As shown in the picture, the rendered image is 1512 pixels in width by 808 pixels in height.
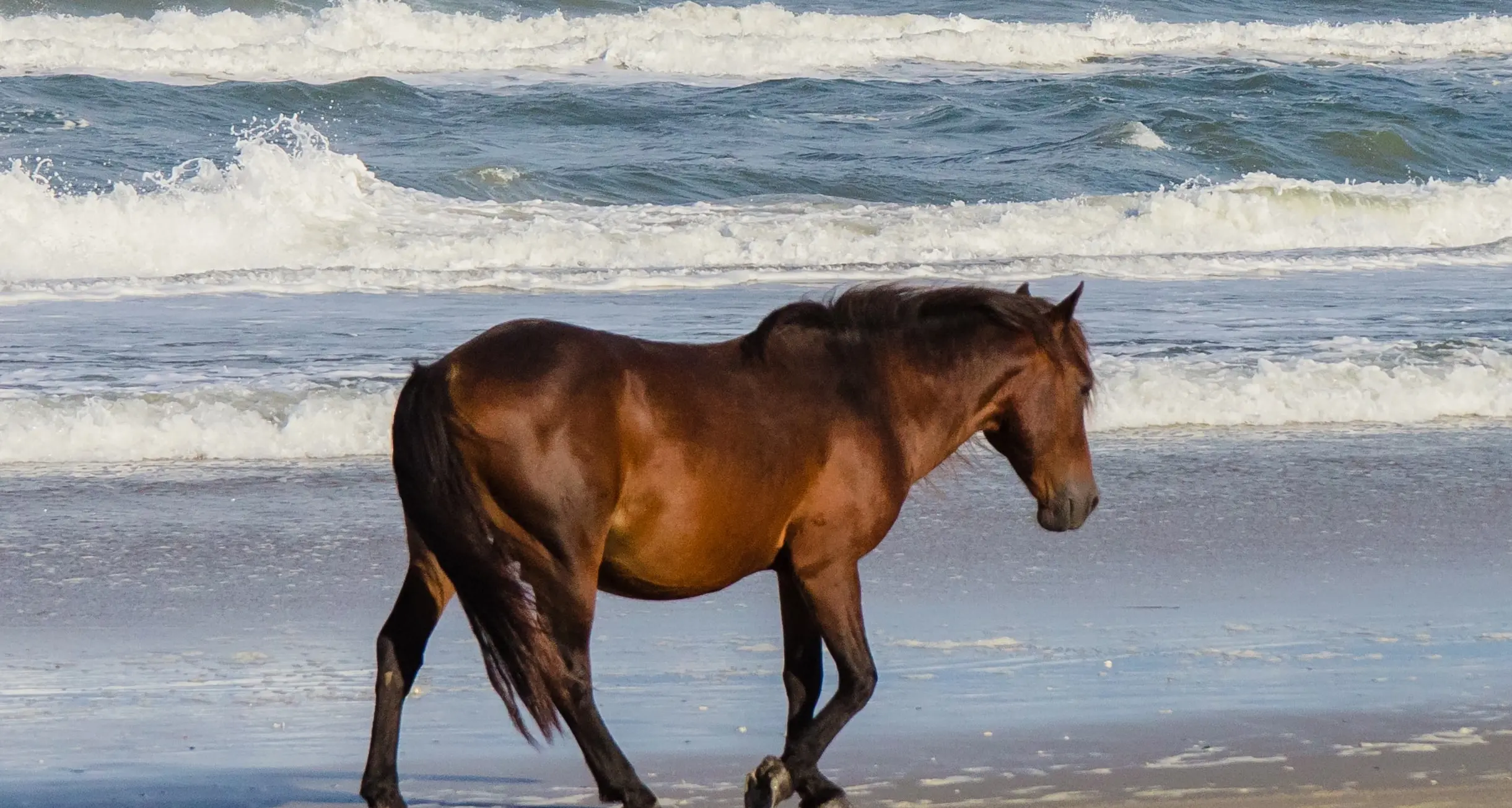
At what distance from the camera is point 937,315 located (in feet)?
11.7

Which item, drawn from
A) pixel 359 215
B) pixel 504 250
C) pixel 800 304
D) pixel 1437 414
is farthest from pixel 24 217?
pixel 800 304

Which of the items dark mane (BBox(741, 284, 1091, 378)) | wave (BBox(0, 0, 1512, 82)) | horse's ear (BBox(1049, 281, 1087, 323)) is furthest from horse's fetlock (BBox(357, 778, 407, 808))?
wave (BBox(0, 0, 1512, 82))

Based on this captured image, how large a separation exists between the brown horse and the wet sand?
1.22ft

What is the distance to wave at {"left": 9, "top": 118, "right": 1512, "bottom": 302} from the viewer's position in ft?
Result: 39.3

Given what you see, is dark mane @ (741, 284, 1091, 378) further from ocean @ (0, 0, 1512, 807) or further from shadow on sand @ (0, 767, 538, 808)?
shadow on sand @ (0, 767, 538, 808)

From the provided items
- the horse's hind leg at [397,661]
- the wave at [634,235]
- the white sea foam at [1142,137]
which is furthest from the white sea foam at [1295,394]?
the white sea foam at [1142,137]

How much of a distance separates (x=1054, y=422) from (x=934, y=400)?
26cm

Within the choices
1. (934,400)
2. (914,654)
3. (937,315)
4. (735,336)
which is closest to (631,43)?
(735,336)

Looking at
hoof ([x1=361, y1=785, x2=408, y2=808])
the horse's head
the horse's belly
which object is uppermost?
the horse's head

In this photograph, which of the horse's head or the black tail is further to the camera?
the horse's head

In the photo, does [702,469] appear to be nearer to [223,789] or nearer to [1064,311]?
[1064,311]

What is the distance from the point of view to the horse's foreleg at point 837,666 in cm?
326

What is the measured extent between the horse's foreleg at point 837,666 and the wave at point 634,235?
26.9ft

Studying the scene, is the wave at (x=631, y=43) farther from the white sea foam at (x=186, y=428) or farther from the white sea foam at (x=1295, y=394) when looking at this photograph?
the white sea foam at (x=1295, y=394)
